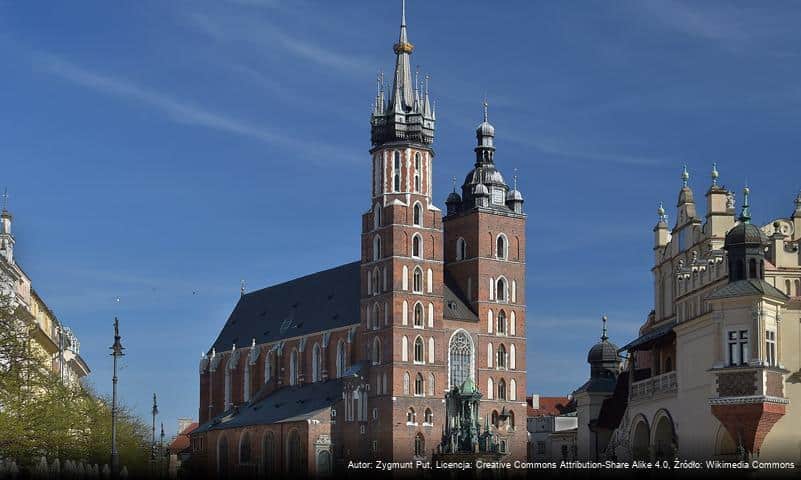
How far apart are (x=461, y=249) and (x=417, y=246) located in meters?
6.95

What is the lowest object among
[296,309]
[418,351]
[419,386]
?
[419,386]

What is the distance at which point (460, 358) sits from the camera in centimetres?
10900

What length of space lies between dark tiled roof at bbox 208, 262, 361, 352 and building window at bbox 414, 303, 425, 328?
956cm

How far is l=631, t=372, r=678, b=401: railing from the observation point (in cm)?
6028

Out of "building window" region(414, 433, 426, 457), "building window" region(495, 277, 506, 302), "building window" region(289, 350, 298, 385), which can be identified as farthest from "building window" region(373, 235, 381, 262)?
"building window" region(289, 350, 298, 385)

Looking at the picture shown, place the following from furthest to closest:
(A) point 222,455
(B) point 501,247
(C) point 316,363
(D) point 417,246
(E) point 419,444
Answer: (A) point 222,455, (C) point 316,363, (B) point 501,247, (D) point 417,246, (E) point 419,444

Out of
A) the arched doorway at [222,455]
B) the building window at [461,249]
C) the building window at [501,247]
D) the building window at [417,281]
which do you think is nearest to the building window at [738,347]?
the building window at [417,281]

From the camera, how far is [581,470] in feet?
226

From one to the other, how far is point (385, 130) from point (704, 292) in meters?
55.6

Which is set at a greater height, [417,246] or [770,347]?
[417,246]

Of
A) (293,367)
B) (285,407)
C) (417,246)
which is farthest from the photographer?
(293,367)

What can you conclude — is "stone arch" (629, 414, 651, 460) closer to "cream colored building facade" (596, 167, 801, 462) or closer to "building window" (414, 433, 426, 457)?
"cream colored building facade" (596, 167, 801, 462)

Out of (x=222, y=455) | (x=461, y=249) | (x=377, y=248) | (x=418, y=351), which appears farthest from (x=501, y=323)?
(x=222, y=455)

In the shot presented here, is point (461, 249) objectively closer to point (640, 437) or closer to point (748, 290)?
point (640, 437)
